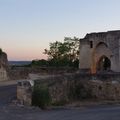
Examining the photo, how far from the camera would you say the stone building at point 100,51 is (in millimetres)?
47031

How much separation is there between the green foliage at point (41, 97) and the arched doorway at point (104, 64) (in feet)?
82.4

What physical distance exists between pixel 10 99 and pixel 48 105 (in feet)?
7.27

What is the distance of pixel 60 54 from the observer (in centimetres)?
6850

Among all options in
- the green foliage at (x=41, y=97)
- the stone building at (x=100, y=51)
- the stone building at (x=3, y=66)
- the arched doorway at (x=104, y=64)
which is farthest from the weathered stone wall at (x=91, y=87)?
the arched doorway at (x=104, y=64)

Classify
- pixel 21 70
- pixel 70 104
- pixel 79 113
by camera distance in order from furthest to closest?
pixel 21 70 → pixel 70 104 → pixel 79 113

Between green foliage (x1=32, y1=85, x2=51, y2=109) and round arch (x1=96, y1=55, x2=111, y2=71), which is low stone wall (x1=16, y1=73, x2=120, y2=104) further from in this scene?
round arch (x1=96, y1=55, x2=111, y2=71)

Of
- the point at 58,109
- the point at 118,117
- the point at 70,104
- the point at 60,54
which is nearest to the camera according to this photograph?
the point at 118,117

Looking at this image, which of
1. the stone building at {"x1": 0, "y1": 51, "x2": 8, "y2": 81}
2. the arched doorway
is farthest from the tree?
the stone building at {"x1": 0, "y1": 51, "x2": 8, "y2": 81}

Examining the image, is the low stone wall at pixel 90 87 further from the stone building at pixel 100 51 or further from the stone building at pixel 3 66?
the stone building at pixel 100 51

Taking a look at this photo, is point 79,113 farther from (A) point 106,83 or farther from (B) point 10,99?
(A) point 106,83

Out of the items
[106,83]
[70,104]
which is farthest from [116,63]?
[70,104]

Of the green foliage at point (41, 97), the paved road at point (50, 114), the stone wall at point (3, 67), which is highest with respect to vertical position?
the stone wall at point (3, 67)

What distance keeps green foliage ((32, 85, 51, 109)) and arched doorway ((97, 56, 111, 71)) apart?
25.1 meters

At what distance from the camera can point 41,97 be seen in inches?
990
